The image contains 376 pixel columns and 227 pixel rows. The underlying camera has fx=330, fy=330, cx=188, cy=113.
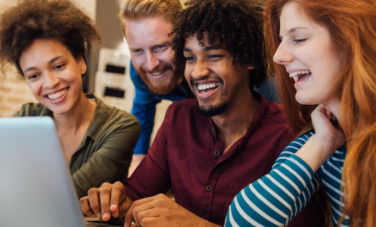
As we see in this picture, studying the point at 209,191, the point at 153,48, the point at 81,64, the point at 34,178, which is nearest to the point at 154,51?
the point at 153,48

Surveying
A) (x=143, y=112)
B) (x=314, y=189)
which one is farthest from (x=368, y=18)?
(x=143, y=112)

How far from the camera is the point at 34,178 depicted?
1.81ft

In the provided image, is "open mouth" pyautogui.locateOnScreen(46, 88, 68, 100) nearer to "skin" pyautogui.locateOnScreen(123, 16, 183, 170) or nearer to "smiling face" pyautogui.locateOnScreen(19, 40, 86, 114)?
"smiling face" pyautogui.locateOnScreen(19, 40, 86, 114)

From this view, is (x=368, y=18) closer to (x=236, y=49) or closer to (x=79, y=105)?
(x=236, y=49)

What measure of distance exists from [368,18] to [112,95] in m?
2.60

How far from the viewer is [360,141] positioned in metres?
0.76

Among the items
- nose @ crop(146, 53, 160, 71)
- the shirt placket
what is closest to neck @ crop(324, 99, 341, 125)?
the shirt placket

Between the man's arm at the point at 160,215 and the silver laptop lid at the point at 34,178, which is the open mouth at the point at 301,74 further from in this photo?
the silver laptop lid at the point at 34,178

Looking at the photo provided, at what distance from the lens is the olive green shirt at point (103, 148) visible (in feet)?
4.32

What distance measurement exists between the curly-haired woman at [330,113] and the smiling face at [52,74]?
940 mm

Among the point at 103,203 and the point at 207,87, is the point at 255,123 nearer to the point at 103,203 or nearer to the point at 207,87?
the point at 207,87

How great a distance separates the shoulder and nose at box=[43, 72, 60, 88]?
241 mm

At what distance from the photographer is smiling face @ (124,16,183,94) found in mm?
1643

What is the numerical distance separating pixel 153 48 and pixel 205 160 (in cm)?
73
